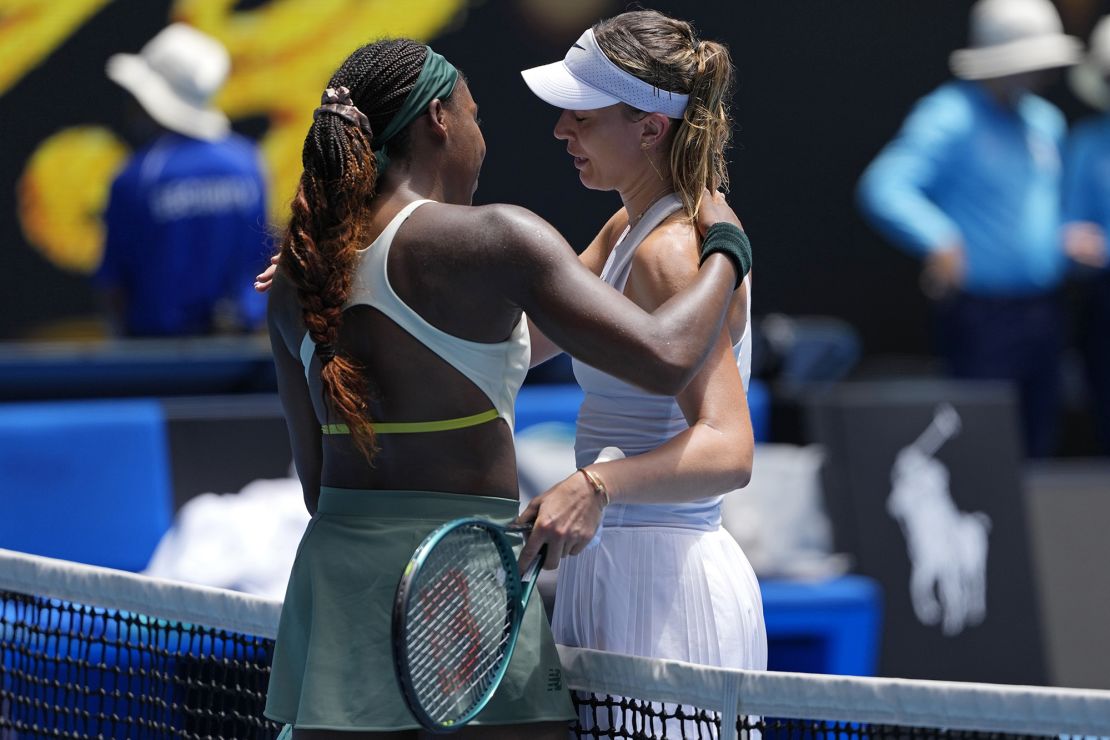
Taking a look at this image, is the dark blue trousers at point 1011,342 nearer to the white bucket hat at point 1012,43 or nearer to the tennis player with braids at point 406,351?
the white bucket hat at point 1012,43

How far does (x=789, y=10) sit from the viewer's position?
875 cm

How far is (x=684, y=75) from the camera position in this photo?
2.62 metres

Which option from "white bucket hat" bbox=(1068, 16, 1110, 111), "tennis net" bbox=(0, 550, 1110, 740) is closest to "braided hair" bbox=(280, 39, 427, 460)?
"tennis net" bbox=(0, 550, 1110, 740)

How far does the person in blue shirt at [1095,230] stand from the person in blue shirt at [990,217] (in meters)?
0.21

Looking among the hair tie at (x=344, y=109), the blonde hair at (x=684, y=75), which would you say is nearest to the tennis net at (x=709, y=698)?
the blonde hair at (x=684, y=75)

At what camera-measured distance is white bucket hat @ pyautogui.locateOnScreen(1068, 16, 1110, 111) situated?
26.5 feet

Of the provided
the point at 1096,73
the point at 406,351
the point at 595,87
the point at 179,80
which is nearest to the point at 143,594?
the point at 406,351

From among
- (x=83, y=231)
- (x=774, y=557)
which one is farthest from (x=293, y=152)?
(x=774, y=557)

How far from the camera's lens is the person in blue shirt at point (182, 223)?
22.0 ft

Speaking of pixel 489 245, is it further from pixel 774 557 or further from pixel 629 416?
pixel 774 557

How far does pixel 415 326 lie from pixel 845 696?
0.78 metres

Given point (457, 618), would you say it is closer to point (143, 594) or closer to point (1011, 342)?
point (143, 594)

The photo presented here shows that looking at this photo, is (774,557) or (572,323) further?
(774,557)

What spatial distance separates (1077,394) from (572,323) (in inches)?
279
